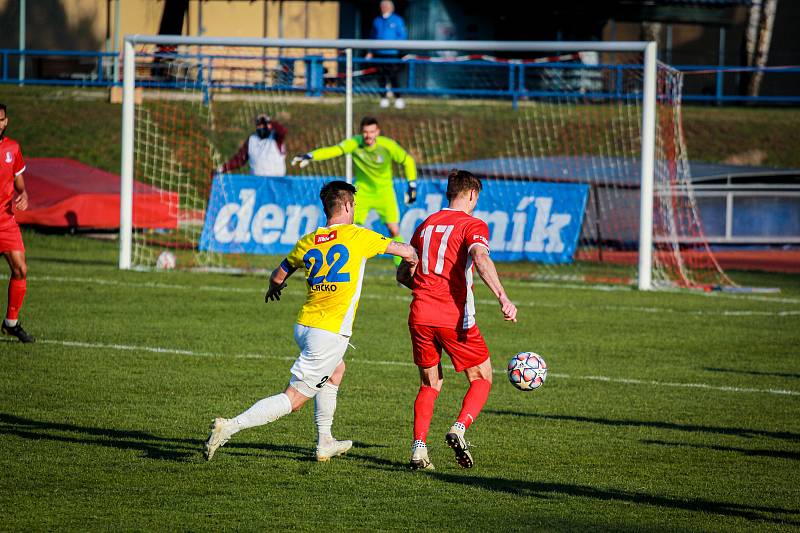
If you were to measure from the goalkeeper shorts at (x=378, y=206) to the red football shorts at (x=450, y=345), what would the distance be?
31.4 ft

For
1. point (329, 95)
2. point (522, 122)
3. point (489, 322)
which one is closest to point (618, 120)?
point (522, 122)

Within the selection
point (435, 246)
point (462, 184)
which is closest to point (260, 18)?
point (462, 184)

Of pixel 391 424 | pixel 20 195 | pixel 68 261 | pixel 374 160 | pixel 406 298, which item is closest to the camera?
pixel 391 424

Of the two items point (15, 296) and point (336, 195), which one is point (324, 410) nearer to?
point (336, 195)

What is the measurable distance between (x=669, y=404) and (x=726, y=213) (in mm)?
14050

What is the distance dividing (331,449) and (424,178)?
1404 cm

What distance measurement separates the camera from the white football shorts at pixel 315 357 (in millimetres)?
7219

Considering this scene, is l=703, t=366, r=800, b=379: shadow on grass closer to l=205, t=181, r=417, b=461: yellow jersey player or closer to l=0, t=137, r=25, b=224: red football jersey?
l=205, t=181, r=417, b=461: yellow jersey player

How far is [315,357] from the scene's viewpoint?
723 cm

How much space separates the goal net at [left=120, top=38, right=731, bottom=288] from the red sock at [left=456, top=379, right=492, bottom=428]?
32.1ft

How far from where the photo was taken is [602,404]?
9641 millimetres

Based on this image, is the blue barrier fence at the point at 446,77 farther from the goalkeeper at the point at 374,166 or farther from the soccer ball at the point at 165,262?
the goalkeeper at the point at 374,166

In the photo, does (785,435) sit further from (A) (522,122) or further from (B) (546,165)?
(A) (522,122)

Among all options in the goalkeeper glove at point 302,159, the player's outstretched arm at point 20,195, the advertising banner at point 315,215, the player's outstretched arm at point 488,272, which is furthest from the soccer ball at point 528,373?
the advertising banner at point 315,215
